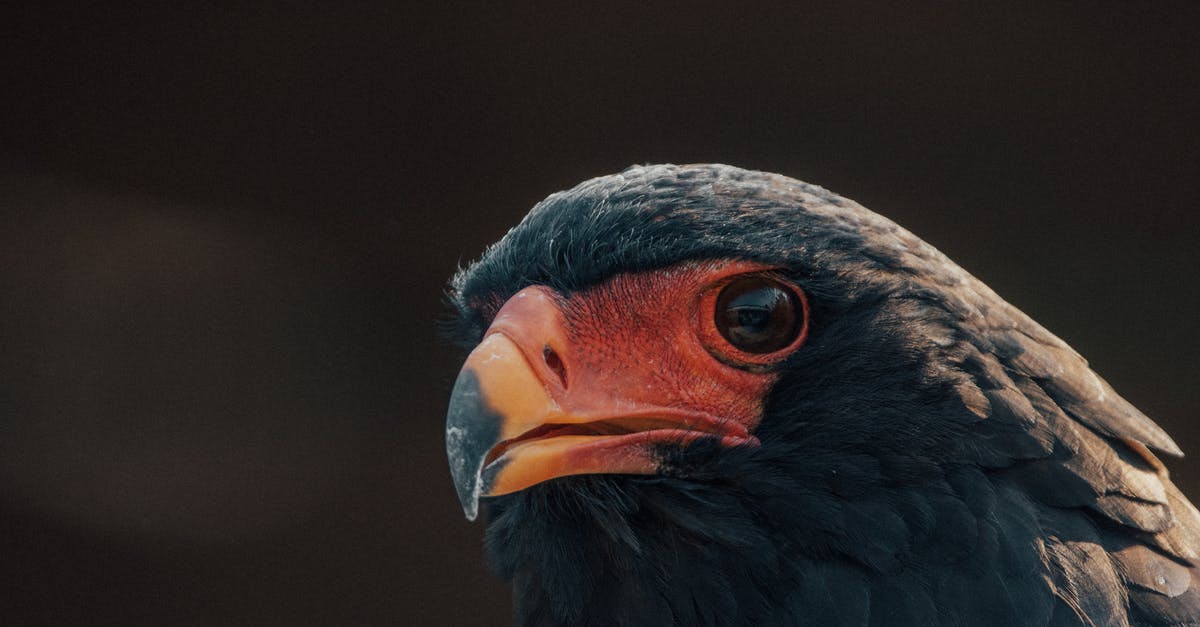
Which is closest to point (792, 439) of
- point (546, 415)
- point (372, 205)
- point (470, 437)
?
point (546, 415)

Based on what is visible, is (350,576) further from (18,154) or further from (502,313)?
(502,313)

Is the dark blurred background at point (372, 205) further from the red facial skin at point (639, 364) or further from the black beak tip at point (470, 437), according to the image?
the black beak tip at point (470, 437)

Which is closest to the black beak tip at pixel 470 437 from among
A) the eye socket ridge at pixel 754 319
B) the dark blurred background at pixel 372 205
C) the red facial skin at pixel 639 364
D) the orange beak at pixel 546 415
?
the orange beak at pixel 546 415

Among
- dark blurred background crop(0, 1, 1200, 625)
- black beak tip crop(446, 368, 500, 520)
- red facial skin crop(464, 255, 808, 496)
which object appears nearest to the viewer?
black beak tip crop(446, 368, 500, 520)

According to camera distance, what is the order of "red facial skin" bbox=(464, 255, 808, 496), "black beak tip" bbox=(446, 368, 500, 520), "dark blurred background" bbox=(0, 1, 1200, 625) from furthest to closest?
"dark blurred background" bbox=(0, 1, 1200, 625) < "red facial skin" bbox=(464, 255, 808, 496) < "black beak tip" bbox=(446, 368, 500, 520)

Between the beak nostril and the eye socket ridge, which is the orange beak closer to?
the beak nostril

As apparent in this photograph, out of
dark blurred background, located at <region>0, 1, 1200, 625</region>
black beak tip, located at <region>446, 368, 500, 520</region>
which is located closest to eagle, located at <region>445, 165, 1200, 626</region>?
black beak tip, located at <region>446, 368, 500, 520</region>

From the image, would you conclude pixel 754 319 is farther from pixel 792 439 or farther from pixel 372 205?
pixel 372 205
